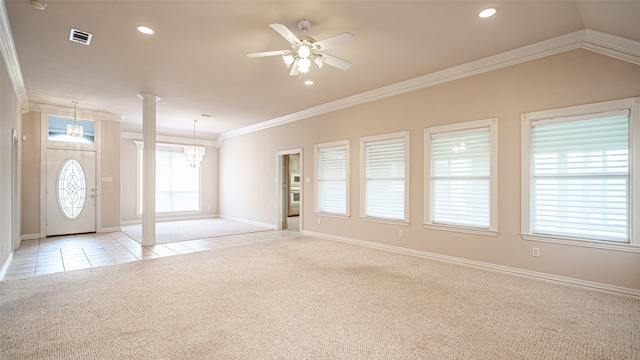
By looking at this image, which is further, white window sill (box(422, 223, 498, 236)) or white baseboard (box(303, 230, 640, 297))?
white window sill (box(422, 223, 498, 236))

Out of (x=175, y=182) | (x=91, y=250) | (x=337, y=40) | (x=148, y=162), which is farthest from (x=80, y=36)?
(x=175, y=182)

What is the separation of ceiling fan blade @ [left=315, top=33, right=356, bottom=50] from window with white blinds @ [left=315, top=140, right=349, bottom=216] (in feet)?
10.3

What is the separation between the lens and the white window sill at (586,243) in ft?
10.5

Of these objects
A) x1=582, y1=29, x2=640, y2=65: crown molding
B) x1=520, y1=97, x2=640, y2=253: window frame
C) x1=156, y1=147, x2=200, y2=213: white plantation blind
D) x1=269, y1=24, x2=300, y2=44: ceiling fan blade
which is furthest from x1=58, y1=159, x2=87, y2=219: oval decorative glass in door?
x1=582, y1=29, x2=640, y2=65: crown molding

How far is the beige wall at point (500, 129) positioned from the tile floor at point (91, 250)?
200 cm

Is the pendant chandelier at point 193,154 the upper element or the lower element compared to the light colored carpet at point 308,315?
upper

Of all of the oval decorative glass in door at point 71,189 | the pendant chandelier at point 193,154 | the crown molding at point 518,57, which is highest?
the crown molding at point 518,57

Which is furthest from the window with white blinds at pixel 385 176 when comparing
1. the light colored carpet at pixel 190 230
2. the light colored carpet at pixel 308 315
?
the light colored carpet at pixel 190 230

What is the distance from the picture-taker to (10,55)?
3898mm

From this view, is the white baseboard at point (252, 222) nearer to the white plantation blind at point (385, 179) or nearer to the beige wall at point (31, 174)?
the white plantation blind at point (385, 179)

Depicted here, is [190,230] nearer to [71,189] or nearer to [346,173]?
[71,189]

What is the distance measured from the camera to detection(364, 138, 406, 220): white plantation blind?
525 cm

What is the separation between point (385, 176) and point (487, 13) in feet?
A: 9.83

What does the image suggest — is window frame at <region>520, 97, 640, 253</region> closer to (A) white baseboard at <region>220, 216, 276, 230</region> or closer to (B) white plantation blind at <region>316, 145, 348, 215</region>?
(B) white plantation blind at <region>316, 145, 348, 215</region>
